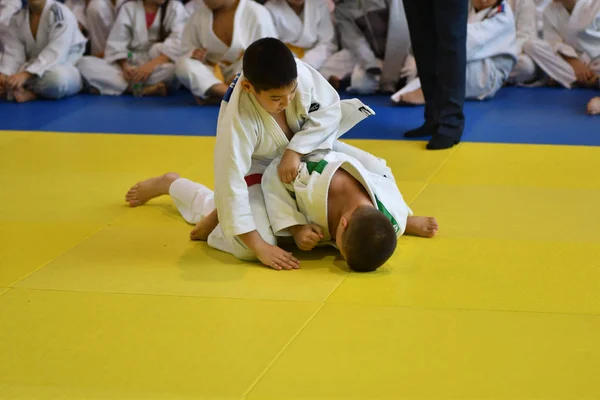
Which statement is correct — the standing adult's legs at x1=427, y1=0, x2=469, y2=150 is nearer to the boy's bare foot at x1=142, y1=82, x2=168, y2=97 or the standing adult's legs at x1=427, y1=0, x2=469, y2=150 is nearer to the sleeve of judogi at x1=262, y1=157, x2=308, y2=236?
the sleeve of judogi at x1=262, y1=157, x2=308, y2=236

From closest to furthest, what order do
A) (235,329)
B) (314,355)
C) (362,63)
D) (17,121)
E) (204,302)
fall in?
(314,355)
(235,329)
(204,302)
(17,121)
(362,63)

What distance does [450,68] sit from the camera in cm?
439

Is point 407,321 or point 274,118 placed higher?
point 274,118

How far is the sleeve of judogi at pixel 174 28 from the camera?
6410 millimetres

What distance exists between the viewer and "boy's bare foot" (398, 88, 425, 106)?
217 inches

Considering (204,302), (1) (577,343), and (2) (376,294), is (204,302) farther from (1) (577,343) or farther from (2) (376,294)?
(1) (577,343)

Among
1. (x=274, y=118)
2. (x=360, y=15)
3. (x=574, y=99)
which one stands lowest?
(x=574, y=99)

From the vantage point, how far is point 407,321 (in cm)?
238

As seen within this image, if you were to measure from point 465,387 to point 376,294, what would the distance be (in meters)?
0.61

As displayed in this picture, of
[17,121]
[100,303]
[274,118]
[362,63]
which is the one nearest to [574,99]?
[362,63]

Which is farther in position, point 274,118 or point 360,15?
point 360,15

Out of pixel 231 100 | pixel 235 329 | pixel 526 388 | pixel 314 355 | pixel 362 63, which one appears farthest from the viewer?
pixel 362 63

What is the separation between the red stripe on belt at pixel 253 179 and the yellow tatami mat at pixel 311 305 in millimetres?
278

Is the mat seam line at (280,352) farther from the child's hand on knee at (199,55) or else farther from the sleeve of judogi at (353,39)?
the sleeve of judogi at (353,39)
